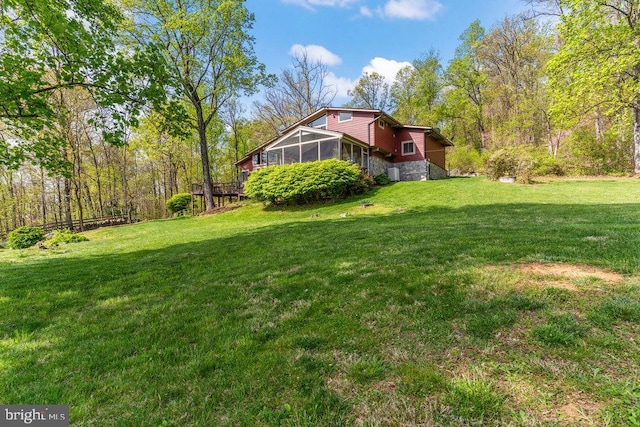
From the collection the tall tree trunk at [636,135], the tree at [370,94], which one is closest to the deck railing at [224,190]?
the tree at [370,94]

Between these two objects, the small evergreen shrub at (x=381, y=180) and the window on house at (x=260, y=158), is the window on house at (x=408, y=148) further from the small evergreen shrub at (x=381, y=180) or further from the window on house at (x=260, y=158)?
the window on house at (x=260, y=158)

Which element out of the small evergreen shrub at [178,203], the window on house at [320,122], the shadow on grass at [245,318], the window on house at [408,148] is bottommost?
the shadow on grass at [245,318]

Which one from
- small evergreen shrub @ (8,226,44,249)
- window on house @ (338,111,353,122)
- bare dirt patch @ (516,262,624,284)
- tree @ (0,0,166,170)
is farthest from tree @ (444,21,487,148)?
small evergreen shrub @ (8,226,44,249)

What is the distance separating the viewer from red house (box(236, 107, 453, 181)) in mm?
18953

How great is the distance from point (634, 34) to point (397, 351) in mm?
21414

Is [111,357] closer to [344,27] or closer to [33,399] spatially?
[33,399]

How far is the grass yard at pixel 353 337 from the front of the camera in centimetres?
182

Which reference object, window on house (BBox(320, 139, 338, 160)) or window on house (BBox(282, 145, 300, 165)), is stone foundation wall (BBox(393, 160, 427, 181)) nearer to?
window on house (BBox(320, 139, 338, 160))

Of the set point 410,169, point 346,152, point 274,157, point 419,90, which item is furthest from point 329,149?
point 419,90

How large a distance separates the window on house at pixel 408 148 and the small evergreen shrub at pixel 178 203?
20629 millimetres

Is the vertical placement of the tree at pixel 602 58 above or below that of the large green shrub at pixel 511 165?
above

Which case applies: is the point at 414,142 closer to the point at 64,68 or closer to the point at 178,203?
the point at 64,68

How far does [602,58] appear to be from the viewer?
14.0m

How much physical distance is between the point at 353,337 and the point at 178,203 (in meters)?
28.3
